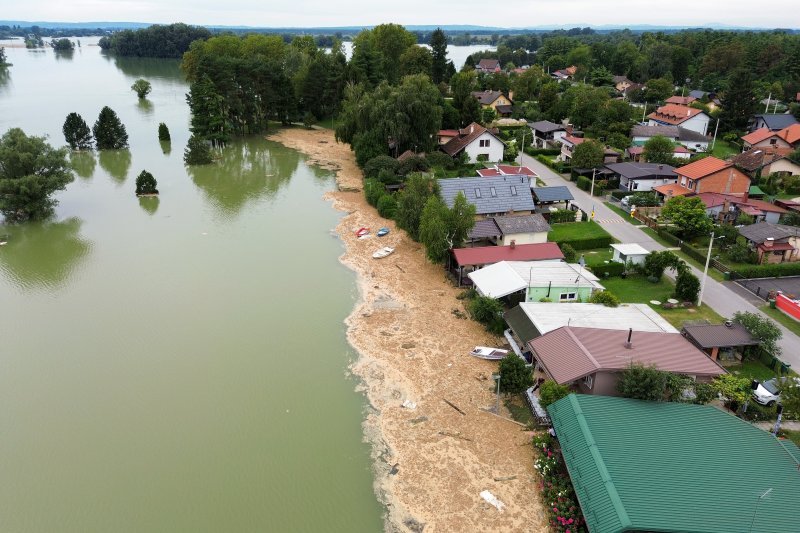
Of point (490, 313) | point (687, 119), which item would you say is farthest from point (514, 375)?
point (687, 119)

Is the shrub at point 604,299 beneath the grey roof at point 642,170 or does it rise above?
beneath

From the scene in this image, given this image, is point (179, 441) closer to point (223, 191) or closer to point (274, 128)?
point (223, 191)

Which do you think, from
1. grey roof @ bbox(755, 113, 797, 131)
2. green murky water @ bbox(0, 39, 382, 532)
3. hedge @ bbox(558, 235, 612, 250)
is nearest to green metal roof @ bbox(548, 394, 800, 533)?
green murky water @ bbox(0, 39, 382, 532)

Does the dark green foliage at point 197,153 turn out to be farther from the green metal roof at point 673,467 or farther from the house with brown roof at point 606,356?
the green metal roof at point 673,467

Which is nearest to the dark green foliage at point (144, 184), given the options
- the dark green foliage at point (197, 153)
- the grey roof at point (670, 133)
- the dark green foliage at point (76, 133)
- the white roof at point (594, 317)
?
the dark green foliage at point (197, 153)

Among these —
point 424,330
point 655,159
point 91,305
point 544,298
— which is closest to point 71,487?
point 91,305
